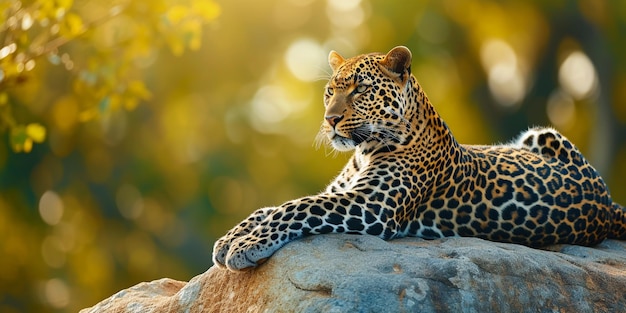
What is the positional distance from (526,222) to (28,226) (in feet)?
107

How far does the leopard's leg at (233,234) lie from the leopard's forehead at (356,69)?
1604 mm

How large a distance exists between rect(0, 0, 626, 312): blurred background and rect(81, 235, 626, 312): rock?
20779mm

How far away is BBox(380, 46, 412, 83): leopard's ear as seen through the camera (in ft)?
38.3

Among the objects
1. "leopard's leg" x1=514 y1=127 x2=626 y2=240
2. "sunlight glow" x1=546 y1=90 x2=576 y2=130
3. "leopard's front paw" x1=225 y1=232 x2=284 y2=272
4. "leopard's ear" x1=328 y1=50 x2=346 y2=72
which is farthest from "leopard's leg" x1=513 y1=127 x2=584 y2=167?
"sunlight glow" x1=546 y1=90 x2=576 y2=130

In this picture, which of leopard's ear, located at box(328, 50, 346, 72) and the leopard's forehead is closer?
the leopard's forehead

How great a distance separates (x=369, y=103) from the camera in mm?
11461

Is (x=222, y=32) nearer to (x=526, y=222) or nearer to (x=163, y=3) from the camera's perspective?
→ (x=163, y=3)

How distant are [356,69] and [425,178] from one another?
1.37 meters

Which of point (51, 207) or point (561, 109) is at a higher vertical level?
point (51, 207)

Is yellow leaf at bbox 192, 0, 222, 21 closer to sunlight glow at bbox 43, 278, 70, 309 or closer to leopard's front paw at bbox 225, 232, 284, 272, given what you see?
leopard's front paw at bbox 225, 232, 284, 272

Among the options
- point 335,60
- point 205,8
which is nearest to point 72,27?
point 205,8

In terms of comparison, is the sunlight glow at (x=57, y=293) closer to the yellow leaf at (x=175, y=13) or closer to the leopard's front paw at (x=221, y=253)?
the yellow leaf at (x=175, y=13)

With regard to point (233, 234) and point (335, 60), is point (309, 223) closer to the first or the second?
point (233, 234)

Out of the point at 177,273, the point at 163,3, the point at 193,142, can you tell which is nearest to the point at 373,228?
the point at 163,3
